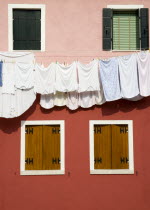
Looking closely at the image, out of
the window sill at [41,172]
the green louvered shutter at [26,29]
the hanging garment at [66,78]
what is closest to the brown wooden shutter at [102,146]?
the window sill at [41,172]

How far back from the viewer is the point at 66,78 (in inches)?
483

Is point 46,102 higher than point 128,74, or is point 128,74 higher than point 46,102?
point 128,74

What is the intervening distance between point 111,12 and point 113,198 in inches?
244

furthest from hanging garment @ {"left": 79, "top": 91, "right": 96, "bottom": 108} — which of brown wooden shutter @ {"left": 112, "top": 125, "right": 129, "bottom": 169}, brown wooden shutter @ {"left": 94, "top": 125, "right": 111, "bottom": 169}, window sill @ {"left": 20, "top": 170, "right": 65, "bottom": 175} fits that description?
window sill @ {"left": 20, "top": 170, "right": 65, "bottom": 175}

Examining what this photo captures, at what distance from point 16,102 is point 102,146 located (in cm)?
316

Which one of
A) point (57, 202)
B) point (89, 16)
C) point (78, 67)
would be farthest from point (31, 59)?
point (57, 202)

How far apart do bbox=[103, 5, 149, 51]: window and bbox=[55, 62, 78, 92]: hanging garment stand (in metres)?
1.45

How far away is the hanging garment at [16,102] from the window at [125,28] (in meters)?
3.02

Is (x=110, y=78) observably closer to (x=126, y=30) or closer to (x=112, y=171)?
(x=126, y=30)

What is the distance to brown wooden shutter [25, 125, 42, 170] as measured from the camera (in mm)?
12445

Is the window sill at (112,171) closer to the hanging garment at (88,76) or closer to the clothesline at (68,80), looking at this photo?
the clothesline at (68,80)

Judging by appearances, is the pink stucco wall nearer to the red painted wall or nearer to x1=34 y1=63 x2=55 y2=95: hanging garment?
the red painted wall

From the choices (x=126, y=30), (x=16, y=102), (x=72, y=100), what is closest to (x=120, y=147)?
(x=72, y=100)

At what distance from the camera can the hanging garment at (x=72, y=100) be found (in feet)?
40.7
